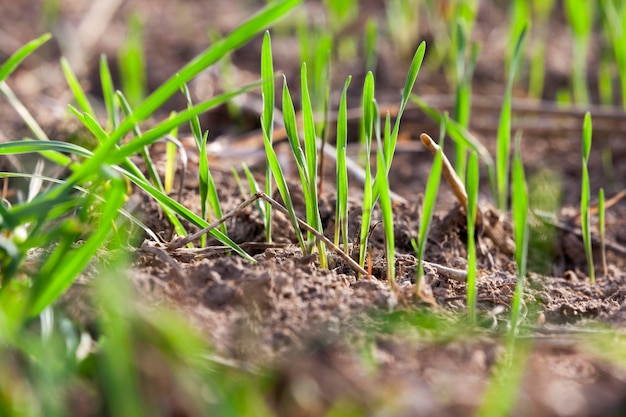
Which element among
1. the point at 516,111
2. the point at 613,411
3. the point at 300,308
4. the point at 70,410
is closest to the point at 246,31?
the point at 300,308

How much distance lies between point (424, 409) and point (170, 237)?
2.31 feet

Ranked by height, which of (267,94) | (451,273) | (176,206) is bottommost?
(451,273)

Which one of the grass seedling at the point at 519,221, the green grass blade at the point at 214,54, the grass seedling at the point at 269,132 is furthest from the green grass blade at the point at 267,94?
the grass seedling at the point at 519,221

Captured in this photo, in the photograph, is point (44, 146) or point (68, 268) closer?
point (68, 268)

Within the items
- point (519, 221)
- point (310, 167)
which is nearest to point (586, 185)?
point (519, 221)

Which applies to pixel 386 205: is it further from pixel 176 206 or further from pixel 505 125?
pixel 505 125

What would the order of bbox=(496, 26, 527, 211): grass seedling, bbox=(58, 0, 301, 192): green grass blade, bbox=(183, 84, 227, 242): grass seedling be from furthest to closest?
bbox=(496, 26, 527, 211): grass seedling → bbox=(183, 84, 227, 242): grass seedling → bbox=(58, 0, 301, 192): green grass blade

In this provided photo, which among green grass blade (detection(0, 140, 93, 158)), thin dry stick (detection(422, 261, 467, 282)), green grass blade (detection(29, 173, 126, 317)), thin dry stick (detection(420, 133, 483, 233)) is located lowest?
thin dry stick (detection(422, 261, 467, 282))

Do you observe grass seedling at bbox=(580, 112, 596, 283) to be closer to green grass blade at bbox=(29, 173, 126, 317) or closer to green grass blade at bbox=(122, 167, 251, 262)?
green grass blade at bbox=(122, 167, 251, 262)

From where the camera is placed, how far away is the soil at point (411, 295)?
72cm

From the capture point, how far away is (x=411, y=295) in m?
0.98

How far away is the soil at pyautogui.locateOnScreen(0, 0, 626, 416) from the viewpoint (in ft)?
2.35

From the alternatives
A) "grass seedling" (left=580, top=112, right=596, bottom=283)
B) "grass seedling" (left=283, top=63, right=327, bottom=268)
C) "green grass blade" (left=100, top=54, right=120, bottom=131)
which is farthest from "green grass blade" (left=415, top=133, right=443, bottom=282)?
"green grass blade" (left=100, top=54, right=120, bottom=131)

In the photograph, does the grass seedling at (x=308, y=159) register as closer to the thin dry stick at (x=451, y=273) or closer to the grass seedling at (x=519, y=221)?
the thin dry stick at (x=451, y=273)
